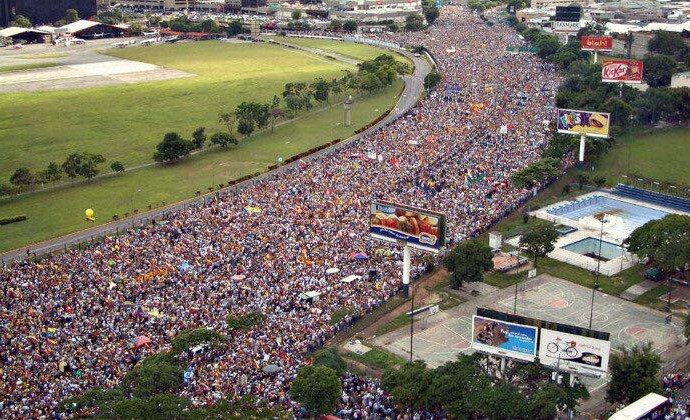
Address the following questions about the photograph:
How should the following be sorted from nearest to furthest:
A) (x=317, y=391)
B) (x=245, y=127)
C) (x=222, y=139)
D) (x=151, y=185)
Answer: (x=317, y=391) → (x=151, y=185) → (x=222, y=139) → (x=245, y=127)

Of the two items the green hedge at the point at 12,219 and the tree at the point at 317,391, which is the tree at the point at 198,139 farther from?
Result: the tree at the point at 317,391

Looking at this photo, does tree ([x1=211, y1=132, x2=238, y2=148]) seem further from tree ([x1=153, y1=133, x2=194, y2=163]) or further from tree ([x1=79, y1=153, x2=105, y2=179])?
tree ([x1=79, y1=153, x2=105, y2=179])

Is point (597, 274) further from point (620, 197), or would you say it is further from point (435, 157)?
point (435, 157)

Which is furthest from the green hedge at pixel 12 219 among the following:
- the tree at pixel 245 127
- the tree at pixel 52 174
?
the tree at pixel 245 127

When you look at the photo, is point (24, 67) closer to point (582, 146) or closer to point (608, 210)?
point (582, 146)

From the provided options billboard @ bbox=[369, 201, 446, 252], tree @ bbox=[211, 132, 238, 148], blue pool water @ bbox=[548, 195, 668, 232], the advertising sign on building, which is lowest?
blue pool water @ bbox=[548, 195, 668, 232]

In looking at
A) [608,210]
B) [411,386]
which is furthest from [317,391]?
[608,210]

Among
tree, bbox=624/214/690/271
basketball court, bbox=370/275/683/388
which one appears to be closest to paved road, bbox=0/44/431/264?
basketball court, bbox=370/275/683/388
